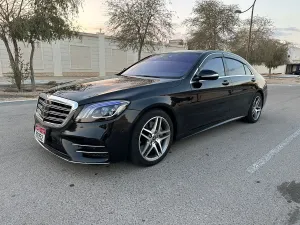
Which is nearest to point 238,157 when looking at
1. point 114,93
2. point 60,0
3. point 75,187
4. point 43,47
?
point 114,93

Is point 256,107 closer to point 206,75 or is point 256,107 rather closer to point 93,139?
point 206,75

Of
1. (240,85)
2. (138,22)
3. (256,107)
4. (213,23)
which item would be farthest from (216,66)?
(213,23)

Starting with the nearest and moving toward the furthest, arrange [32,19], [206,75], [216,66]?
[206,75] < [216,66] < [32,19]

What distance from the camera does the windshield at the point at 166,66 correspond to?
402 cm

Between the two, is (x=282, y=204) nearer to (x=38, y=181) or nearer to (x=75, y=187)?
(x=75, y=187)

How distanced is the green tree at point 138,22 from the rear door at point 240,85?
468 inches

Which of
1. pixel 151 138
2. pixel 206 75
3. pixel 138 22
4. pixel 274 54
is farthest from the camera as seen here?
pixel 274 54

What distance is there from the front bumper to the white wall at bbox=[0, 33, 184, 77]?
670 inches

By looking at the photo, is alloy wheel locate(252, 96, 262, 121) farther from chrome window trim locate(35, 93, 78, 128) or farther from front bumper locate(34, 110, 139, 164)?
chrome window trim locate(35, 93, 78, 128)

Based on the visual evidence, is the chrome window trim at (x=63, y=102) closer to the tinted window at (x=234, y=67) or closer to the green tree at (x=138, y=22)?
the tinted window at (x=234, y=67)

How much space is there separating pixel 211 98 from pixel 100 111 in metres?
2.11

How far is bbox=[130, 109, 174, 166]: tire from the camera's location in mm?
3172

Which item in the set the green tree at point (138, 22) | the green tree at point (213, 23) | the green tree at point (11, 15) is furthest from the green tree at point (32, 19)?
the green tree at point (213, 23)

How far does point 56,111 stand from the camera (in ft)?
10.1
